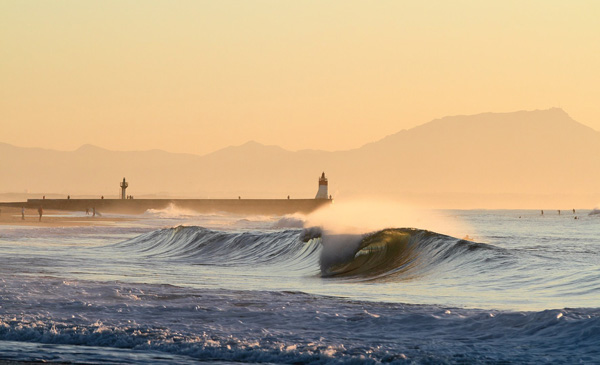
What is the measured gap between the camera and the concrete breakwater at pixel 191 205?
354ft

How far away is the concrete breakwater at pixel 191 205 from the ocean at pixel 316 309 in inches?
3218

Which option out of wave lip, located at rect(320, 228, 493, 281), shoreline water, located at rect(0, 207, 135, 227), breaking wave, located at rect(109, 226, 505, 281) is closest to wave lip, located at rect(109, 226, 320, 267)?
breaking wave, located at rect(109, 226, 505, 281)

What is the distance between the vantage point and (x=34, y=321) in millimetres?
11156

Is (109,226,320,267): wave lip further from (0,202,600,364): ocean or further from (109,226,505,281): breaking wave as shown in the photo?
(0,202,600,364): ocean

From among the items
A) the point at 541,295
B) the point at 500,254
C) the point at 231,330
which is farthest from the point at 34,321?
the point at 500,254

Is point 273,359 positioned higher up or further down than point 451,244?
further down

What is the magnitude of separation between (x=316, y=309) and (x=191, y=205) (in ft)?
344

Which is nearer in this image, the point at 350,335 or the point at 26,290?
the point at 350,335

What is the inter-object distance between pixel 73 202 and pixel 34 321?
10091 cm

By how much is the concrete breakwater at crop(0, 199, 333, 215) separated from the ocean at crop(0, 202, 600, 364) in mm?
81749

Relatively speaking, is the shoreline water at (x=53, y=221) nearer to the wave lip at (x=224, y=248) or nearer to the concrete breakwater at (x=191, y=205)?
the concrete breakwater at (x=191, y=205)

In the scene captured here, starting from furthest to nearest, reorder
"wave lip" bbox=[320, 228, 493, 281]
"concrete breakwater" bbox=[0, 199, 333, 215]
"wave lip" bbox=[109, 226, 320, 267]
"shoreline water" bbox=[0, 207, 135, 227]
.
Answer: "concrete breakwater" bbox=[0, 199, 333, 215] < "shoreline water" bbox=[0, 207, 135, 227] < "wave lip" bbox=[109, 226, 320, 267] < "wave lip" bbox=[320, 228, 493, 281]

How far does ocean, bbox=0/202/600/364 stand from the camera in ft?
30.6

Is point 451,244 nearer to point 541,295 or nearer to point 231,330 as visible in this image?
point 541,295
